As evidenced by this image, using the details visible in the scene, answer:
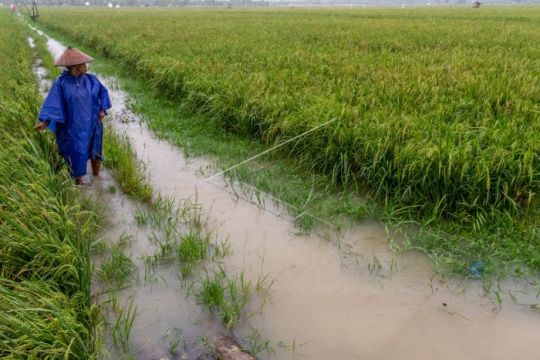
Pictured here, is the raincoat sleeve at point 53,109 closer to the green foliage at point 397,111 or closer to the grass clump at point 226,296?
the grass clump at point 226,296

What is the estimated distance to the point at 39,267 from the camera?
2670 millimetres

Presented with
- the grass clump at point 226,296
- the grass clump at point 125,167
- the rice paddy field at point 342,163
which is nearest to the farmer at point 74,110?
the rice paddy field at point 342,163

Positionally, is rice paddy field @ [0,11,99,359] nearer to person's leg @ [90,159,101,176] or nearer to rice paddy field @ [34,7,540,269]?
person's leg @ [90,159,101,176]

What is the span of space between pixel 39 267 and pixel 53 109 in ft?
6.30

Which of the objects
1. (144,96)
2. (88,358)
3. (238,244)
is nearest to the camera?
(88,358)

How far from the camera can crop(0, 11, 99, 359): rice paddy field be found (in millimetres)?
2016

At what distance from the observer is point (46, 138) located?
4.44 meters

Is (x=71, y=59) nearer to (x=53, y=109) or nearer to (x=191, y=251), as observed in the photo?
(x=53, y=109)

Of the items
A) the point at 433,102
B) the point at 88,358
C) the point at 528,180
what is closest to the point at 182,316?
the point at 88,358

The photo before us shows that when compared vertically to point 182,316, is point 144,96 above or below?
above

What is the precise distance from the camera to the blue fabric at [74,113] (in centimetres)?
403

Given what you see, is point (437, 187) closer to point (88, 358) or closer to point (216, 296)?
point (216, 296)

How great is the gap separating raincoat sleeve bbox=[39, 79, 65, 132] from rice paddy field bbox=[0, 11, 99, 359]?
0.95 feet

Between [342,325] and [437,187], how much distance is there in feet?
5.78
